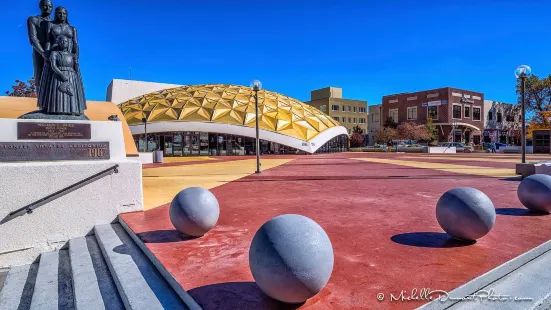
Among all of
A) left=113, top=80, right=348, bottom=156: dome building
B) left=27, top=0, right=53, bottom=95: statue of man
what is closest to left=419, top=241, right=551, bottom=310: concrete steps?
left=27, top=0, right=53, bottom=95: statue of man

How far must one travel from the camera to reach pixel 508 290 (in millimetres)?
3457

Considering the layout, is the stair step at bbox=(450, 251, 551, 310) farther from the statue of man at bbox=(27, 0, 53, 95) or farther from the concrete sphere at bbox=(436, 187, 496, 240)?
the statue of man at bbox=(27, 0, 53, 95)

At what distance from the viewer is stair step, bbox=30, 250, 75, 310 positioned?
409 centimetres

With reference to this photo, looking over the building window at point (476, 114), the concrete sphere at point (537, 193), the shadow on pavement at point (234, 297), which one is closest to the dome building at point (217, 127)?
the concrete sphere at point (537, 193)

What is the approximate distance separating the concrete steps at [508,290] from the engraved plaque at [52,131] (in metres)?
7.52

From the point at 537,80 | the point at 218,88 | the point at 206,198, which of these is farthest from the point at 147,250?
the point at 537,80

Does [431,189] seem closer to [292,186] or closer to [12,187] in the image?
[292,186]

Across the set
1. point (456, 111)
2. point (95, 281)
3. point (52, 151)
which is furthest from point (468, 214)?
point (456, 111)

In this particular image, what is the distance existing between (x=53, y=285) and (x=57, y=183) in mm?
2701

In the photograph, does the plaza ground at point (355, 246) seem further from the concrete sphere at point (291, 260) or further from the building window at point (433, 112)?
the building window at point (433, 112)

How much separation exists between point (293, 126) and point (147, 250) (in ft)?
119

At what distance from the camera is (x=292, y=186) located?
10.9 metres

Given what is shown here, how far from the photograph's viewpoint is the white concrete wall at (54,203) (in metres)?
6.16

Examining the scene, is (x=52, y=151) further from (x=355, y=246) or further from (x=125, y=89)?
(x=125, y=89)
